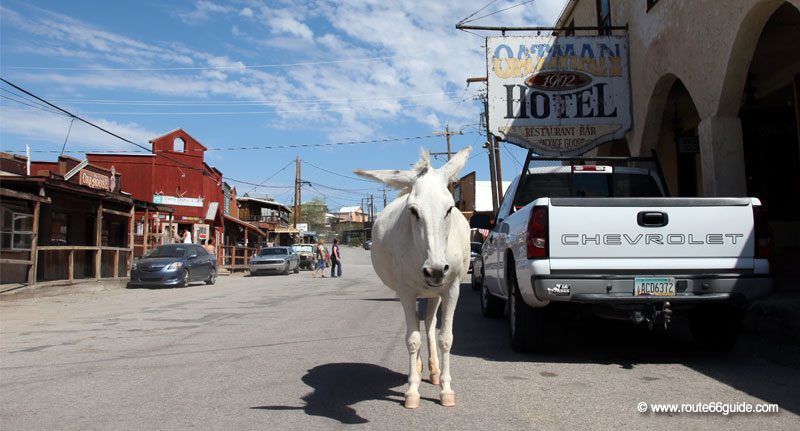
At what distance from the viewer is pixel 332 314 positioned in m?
10.9

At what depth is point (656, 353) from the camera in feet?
20.9

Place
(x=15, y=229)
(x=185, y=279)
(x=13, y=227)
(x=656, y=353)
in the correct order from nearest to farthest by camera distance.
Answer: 1. (x=656, y=353)
2. (x=13, y=227)
3. (x=15, y=229)
4. (x=185, y=279)

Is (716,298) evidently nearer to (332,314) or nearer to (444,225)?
(444,225)

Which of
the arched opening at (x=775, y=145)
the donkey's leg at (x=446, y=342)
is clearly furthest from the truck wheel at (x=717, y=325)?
the arched opening at (x=775, y=145)

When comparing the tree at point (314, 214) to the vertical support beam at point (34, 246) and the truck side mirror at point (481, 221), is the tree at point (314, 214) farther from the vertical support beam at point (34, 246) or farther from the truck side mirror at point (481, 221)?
the truck side mirror at point (481, 221)

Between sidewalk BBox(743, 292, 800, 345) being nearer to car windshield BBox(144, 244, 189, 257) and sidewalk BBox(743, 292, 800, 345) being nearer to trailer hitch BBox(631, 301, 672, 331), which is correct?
trailer hitch BBox(631, 301, 672, 331)

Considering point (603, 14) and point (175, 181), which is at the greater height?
point (603, 14)

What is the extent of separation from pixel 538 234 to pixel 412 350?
1.83 metres

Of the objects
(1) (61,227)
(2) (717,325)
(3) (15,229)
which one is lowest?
(2) (717,325)

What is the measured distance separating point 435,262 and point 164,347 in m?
5.21

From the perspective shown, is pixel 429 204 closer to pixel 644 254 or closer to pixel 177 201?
pixel 644 254

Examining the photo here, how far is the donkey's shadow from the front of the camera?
444cm

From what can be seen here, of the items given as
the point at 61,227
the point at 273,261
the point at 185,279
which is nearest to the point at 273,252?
the point at 273,261

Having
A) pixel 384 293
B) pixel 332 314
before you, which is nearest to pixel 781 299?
pixel 332 314
